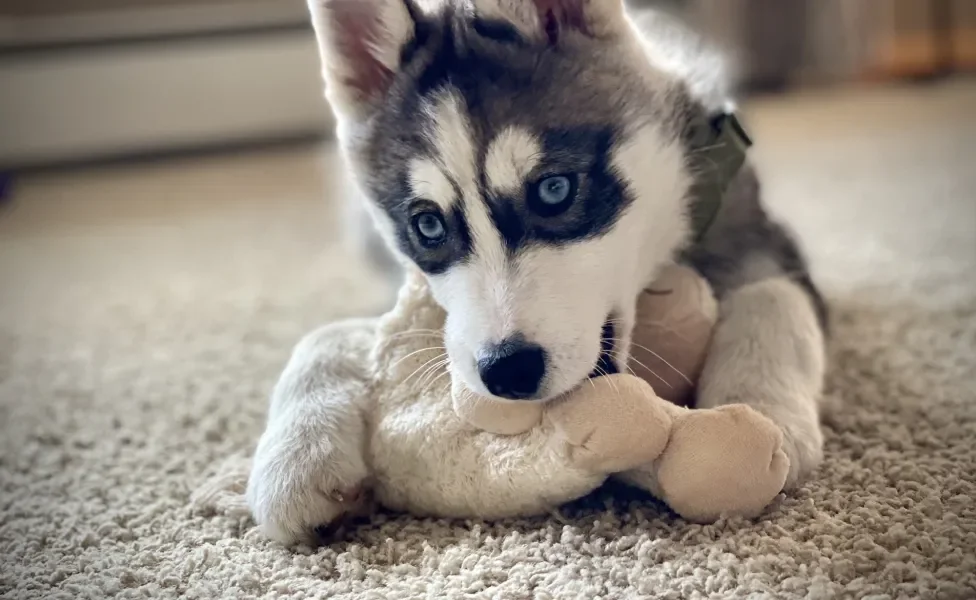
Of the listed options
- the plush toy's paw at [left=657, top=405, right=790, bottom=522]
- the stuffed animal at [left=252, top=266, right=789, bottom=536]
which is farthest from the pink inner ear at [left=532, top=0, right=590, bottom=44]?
the plush toy's paw at [left=657, top=405, right=790, bottom=522]

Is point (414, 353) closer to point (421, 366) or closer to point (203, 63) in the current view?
point (421, 366)

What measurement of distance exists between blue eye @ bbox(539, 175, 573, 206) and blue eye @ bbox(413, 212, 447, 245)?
0.18m

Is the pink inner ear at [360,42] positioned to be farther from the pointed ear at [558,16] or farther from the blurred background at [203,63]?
the blurred background at [203,63]

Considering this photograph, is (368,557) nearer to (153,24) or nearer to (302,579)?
(302,579)

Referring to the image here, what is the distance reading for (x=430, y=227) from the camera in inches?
61.8

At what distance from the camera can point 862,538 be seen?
125 cm

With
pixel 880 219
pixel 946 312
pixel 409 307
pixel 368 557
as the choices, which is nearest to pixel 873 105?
pixel 880 219

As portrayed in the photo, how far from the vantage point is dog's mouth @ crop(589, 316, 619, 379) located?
1.41 metres

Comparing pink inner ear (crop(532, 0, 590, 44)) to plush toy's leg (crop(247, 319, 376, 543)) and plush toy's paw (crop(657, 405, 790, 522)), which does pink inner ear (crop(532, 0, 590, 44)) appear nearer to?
plush toy's leg (crop(247, 319, 376, 543))

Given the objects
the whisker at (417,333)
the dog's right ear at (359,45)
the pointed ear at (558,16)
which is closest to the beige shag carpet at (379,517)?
the whisker at (417,333)

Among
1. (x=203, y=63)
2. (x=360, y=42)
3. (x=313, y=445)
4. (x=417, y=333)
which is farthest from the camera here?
(x=203, y=63)

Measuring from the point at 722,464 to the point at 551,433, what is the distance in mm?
240

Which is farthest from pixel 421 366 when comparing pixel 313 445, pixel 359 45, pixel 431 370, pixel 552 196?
pixel 359 45

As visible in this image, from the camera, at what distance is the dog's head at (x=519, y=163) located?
1388 mm
